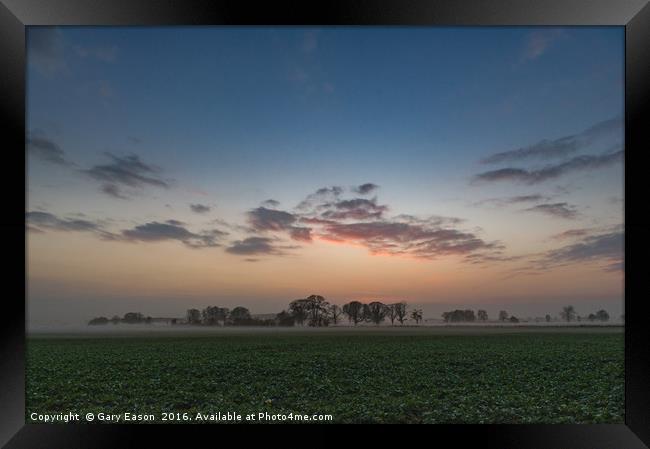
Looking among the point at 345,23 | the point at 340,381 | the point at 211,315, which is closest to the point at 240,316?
the point at 211,315

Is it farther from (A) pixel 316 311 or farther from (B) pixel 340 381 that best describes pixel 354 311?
(B) pixel 340 381

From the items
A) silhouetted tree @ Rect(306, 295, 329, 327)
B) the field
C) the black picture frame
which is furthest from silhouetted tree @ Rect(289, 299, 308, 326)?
the black picture frame

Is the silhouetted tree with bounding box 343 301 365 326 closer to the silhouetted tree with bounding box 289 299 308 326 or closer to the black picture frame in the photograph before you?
the silhouetted tree with bounding box 289 299 308 326

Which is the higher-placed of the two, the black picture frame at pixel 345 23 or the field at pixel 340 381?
the black picture frame at pixel 345 23

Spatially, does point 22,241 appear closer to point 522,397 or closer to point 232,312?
point 522,397

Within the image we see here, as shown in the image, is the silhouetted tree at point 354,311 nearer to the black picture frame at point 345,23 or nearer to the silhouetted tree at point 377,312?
the silhouetted tree at point 377,312

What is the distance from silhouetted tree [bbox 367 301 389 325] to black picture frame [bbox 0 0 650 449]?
74.0 ft

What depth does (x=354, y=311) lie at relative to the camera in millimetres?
25125

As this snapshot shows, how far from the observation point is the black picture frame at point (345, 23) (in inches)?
116

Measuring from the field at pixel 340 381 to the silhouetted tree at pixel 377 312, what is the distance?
36.9 ft

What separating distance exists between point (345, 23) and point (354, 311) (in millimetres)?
22882

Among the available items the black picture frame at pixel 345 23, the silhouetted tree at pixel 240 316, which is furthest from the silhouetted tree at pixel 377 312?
the black picture frame at pixel 345 23

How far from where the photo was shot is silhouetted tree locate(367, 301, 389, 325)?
83.4 feet

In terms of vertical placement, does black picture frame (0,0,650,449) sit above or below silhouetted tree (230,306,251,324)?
above
